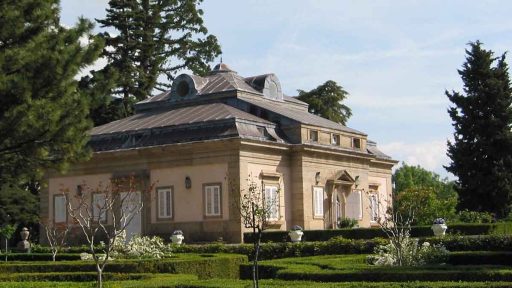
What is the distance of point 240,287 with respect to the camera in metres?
16.9

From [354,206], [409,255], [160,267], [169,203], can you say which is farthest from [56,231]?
[409,255]

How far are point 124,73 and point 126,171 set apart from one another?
16.8m

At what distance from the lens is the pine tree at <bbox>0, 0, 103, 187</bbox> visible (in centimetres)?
1981

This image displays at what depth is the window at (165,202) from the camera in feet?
120

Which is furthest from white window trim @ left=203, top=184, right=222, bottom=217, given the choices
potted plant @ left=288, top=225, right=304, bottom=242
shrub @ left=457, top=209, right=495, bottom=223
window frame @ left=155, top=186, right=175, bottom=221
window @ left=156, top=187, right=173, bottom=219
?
shrub @ left=457, top=209, right=495, bottom=223

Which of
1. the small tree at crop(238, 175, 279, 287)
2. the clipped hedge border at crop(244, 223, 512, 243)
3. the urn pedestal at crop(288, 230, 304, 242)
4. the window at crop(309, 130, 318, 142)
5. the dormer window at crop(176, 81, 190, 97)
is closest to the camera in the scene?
the small tree at crop(238, 175, 279, 287)

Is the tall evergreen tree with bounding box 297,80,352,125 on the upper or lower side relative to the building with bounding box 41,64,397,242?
upper

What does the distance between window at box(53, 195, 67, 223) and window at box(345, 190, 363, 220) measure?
42.2 feet

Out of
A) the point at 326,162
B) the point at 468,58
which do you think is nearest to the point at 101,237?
the point at 326,162

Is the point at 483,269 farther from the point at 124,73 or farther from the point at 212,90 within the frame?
the point at 124,73

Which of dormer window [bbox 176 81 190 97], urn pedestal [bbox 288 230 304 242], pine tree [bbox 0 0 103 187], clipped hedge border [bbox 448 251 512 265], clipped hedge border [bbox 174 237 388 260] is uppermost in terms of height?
dormer window [bbox 176 81 190 97]

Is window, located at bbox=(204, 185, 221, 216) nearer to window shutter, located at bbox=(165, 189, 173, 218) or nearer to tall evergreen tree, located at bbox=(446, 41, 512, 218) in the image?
window shutter, located at bbox=(165, 189, 173, 218)

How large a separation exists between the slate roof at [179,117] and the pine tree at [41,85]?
1482 cm

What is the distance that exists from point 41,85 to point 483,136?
27.9 meters
